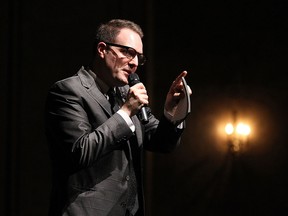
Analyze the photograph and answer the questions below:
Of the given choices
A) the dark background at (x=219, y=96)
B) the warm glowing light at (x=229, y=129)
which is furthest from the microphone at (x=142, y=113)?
the warm glowing light at (x=229, y=129)

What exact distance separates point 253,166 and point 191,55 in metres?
0.90

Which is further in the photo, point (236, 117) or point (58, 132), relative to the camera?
point (236, 117)

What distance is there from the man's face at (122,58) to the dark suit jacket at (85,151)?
9cm

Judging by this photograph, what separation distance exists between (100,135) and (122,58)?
324mm

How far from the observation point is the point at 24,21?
3436 mm

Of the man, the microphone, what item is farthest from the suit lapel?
the microphone

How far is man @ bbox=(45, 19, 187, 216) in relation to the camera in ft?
5.29

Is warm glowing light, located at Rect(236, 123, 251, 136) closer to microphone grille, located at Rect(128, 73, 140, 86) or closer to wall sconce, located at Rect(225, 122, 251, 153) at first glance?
wall sconce, located at Rect(225, 122, 251, 153)

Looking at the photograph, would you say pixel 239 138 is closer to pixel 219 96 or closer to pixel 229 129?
pixel 229 129

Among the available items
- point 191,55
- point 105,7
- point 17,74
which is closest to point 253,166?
point 191,55

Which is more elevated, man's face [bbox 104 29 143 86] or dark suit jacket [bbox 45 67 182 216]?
man's face [bbox 104 29 143 86]

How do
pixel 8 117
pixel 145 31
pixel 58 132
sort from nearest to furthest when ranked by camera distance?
pixel 58 132 < pixel 8 117 < pixel 145 31

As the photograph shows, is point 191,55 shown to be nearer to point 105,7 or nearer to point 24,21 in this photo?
point 105,7

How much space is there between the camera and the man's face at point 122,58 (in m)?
1.79
